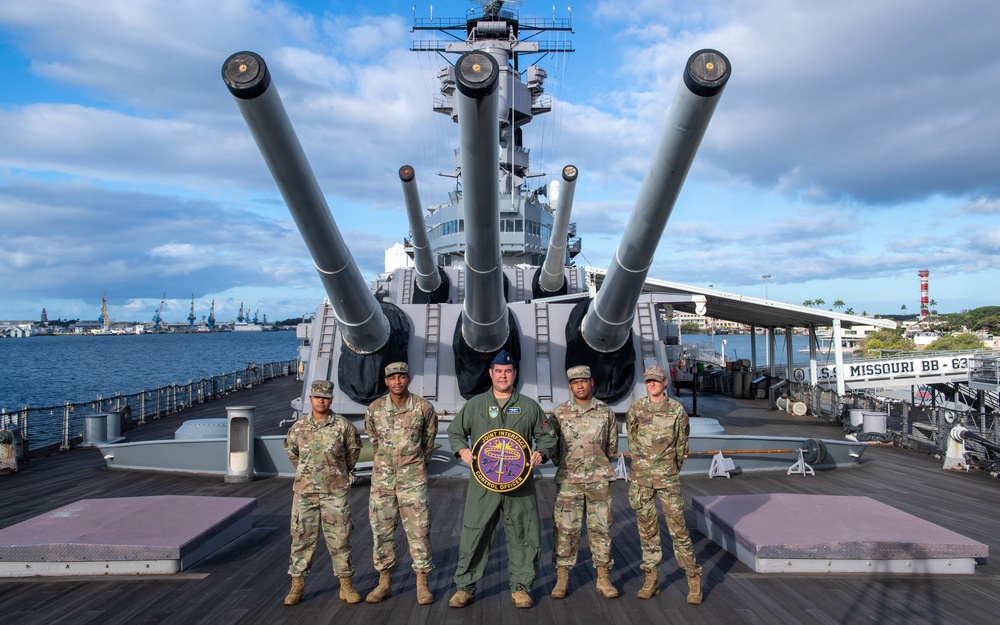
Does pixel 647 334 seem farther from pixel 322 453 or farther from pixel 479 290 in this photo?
pixel 322 453

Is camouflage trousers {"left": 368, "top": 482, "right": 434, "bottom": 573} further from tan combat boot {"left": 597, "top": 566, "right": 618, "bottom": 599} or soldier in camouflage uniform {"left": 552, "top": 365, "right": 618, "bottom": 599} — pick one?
tan combat boot {"left": 597, "top": 566, "right": 618, "bottom": 599}

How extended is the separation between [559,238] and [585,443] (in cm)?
782

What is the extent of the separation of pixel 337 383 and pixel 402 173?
10.0 ft

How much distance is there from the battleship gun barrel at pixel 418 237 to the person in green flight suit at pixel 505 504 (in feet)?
20.1

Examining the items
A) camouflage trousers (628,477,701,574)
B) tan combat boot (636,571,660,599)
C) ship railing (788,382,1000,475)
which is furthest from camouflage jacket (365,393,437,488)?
ship railing (788,382,1000,475)

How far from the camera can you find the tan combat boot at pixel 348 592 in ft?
13.8

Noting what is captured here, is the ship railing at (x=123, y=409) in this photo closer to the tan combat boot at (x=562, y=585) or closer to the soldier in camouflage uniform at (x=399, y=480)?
the soldier in camouflage uniform at (x=399, y=480)

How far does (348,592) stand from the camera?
4.23m

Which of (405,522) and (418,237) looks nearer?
(405,522)

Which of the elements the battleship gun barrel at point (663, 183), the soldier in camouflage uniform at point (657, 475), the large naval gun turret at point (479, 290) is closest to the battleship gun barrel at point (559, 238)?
the large naval gun turret at point (479, 290)

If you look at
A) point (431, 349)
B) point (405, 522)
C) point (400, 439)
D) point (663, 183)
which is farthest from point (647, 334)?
point (405, 522)

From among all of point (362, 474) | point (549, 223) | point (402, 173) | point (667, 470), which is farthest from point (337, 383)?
point (549, 223)

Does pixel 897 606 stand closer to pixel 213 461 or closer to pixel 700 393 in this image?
pixel 213 461

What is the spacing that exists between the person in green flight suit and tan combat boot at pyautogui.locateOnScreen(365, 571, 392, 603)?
40cm
